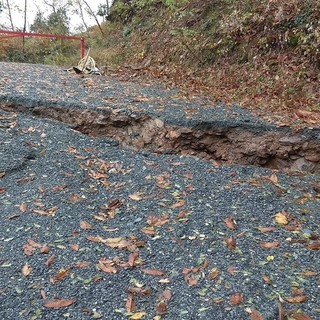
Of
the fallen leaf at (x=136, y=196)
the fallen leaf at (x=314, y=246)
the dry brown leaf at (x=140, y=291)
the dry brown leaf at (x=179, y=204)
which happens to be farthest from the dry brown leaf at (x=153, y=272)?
the fallen leaf at (x=314, y=246)

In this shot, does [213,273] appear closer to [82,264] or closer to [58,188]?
[82,264]

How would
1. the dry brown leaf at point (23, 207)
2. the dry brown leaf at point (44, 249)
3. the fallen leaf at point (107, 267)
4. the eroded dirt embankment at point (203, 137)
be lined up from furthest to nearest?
1. the eroded dirt embankment at point (203, 137)
2. the dry brown leaf at point (23, 207)
3. the dry brown leaf at point (44, 249)
4. the fallen leaf at point (107, 267)

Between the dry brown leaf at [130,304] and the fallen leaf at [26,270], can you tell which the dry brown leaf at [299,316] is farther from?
the fallen leaf at [26,270]

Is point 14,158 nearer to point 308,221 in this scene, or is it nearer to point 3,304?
point 3,304

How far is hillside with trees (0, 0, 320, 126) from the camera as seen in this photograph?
5.95m

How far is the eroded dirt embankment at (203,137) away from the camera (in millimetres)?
4707

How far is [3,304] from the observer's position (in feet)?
7.48

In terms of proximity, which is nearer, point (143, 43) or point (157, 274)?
point (157, 274)

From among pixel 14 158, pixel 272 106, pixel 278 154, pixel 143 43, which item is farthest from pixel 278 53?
pixel 14 158

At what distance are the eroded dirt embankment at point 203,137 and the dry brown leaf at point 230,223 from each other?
176cm

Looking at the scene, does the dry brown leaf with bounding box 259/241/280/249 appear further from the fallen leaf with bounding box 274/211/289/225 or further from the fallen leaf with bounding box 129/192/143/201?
the fallen leaf with bounding box 129/192/143/201

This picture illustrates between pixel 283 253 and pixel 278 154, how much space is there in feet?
6.99

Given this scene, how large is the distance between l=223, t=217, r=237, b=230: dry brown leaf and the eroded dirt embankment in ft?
5.77

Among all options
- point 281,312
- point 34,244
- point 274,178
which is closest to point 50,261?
point 34,244
